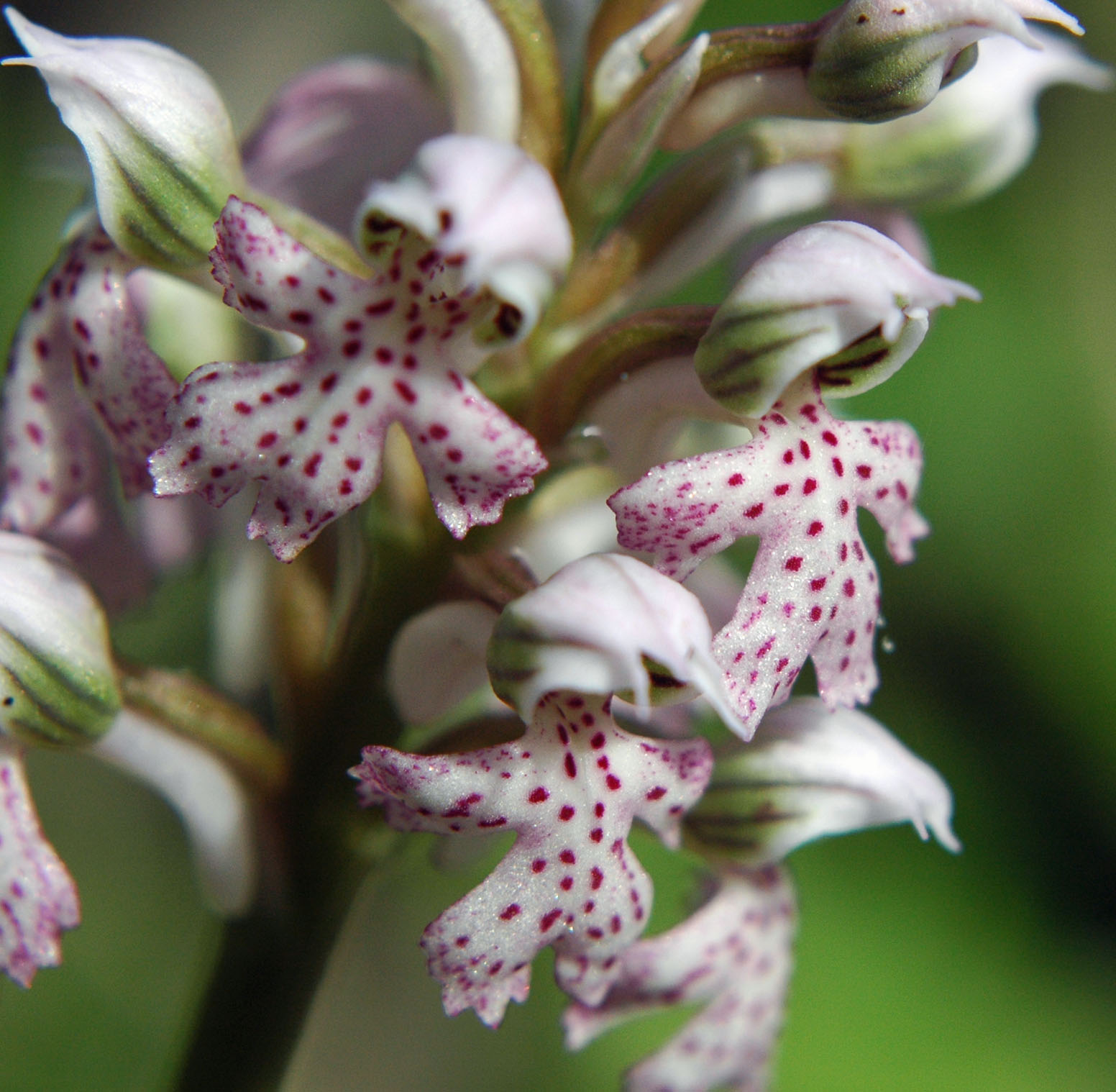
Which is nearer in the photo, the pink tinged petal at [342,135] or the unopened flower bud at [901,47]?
the unopened flower bud at [901,47]

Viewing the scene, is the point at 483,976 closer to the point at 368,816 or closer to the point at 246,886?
the point at 368,816

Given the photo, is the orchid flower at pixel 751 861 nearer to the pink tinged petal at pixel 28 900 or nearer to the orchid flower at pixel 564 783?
the orchid flower at pixel 564 783

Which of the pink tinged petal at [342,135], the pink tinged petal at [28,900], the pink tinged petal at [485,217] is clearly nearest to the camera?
the pink tinged petal at [485,217]

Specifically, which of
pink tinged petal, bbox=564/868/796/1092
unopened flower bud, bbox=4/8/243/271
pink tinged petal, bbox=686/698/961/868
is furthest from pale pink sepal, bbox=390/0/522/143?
pink tinged petal, bbox=564/868/796/1092

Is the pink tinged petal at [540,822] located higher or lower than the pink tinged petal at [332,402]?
lower

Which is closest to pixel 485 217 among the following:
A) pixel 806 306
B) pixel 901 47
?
pixel 806 306

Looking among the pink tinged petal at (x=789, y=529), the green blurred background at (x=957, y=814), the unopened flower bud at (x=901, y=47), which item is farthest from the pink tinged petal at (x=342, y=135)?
the green blurred background at (x=957, y=814)
